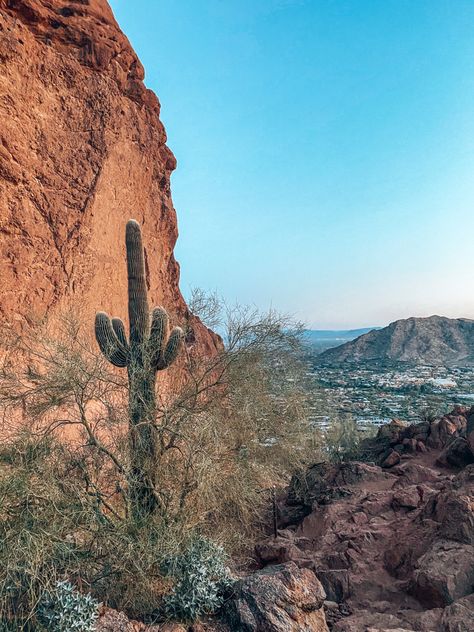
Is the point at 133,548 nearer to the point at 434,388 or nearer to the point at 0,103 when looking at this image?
the point at 0,103

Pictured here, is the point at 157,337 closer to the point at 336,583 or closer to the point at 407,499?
the point at 336,583

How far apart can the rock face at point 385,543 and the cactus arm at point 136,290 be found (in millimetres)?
4458

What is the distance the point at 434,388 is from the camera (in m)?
37.0

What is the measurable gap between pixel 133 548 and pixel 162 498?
1.15m

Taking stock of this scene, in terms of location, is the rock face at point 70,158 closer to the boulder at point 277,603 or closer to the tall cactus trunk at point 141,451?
the tall cactus trunk at point 141,451

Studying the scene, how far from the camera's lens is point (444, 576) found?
5.00 metres

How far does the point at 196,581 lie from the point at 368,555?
322 centimetres

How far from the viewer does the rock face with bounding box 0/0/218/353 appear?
13.9m

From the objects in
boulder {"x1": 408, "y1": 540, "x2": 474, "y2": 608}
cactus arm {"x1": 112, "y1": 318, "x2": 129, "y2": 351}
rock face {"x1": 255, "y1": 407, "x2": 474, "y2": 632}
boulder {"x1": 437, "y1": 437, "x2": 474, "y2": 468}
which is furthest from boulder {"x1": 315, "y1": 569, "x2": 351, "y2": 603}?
boulder {"x1": 437, "y1": 437, "x2": 474, "y2": 468}

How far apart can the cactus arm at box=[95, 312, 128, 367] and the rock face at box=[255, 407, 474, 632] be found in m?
4.19

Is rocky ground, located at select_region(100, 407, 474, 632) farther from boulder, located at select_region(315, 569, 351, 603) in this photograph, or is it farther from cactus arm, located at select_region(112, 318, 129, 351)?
cactus arm, located at select_region(112, 318, 129, 351)

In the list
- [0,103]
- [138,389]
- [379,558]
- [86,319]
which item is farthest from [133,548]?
[0,103]

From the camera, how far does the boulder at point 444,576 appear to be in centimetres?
488

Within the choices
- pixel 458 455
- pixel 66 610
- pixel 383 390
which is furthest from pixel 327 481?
pixel 383 390
